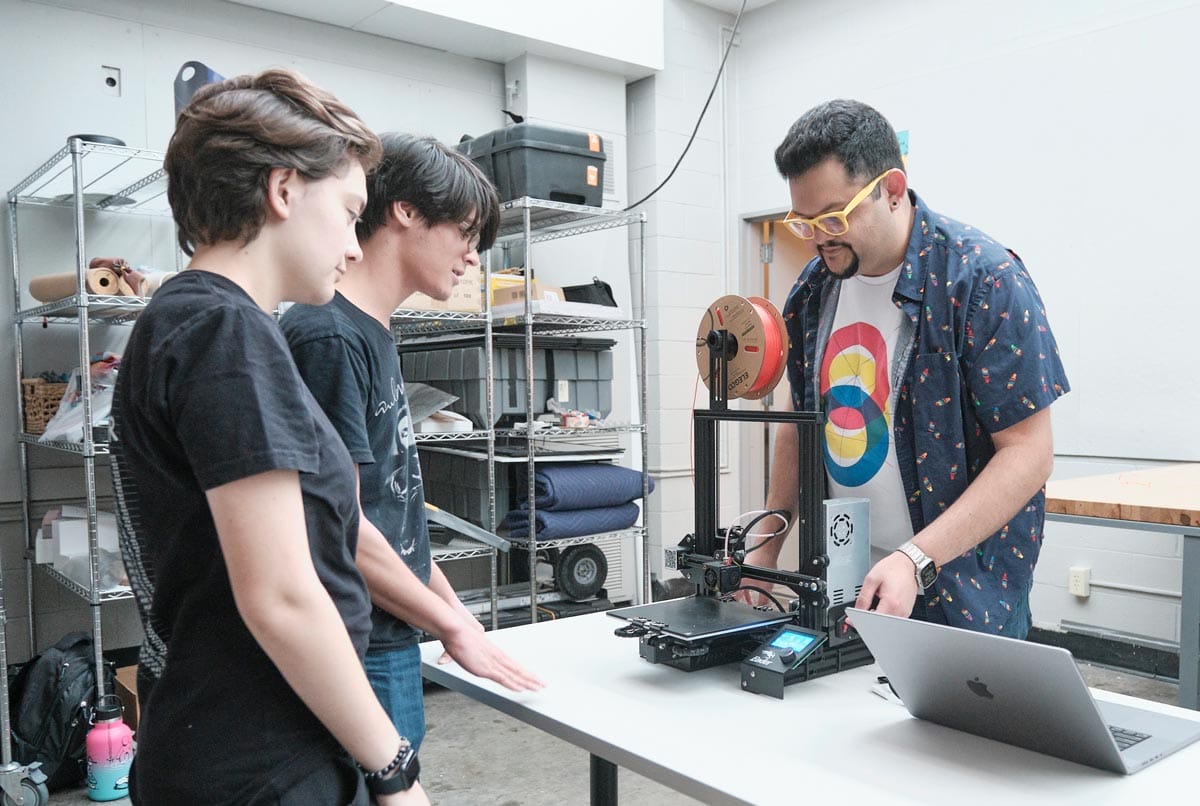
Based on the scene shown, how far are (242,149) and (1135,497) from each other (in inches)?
98.8

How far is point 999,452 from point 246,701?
3.74 ft

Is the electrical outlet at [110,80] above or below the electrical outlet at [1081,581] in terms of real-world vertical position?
above

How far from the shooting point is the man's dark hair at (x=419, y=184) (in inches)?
52.0

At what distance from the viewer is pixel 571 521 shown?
374 cm

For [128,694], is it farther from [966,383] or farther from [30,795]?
[966,383]

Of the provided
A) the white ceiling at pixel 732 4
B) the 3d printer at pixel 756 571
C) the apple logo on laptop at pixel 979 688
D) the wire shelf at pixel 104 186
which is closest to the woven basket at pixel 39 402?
the wire shelf at pixel 104 186

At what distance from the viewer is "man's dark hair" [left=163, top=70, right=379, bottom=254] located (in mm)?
867

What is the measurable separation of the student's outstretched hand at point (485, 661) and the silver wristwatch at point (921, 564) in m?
0.56

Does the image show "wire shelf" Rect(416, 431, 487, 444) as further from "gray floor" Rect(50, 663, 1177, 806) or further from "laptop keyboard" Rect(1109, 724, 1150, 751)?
"laptop keyboard" Rect(1109, 724, 1150, 751)

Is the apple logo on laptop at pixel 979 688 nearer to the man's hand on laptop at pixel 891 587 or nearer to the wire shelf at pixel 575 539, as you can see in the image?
the man's hand on laptop at pixel 891 587

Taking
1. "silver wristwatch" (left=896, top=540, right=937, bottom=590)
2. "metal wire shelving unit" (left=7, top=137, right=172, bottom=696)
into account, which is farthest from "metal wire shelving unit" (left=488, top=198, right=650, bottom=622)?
"silver wristwatch" (left=896, top=540, right=937, bottom=590)

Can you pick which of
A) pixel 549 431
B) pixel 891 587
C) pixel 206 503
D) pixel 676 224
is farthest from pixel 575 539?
pixel 206 503

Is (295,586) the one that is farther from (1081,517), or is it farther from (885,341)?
(1081,517)

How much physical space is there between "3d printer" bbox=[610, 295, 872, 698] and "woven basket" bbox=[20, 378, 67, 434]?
8.28 ft
